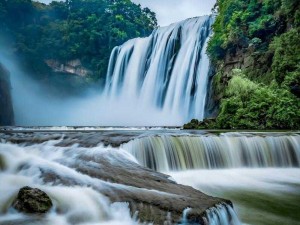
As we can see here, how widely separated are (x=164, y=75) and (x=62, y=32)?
762 inches

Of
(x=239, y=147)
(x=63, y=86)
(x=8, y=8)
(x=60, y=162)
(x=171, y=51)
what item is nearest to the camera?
(x=60, y=162)

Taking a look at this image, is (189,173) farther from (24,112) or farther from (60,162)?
(24,112)

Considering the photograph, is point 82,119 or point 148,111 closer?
point 148,111

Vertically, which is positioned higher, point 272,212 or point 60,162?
point 60,162

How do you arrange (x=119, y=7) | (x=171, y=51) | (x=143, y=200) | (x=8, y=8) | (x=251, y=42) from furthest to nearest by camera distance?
(x=119, y=7) → (x=8, y=8) → (x=171, y=51) → (x=251, y=42) → (x=143, y=200)

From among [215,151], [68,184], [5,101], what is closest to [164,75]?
[5,101]

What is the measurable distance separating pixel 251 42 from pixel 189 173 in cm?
1474

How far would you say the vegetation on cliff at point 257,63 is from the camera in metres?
16.0

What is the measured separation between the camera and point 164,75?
27047mm

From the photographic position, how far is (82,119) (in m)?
40.9

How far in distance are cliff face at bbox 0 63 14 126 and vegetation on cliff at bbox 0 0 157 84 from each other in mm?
9506

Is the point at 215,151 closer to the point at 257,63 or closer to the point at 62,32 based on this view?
the point at 257,63

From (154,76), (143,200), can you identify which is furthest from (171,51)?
(143,200)

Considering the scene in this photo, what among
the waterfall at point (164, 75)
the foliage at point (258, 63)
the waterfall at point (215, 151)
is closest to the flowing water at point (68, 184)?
the waterfall at point (215, 151)
